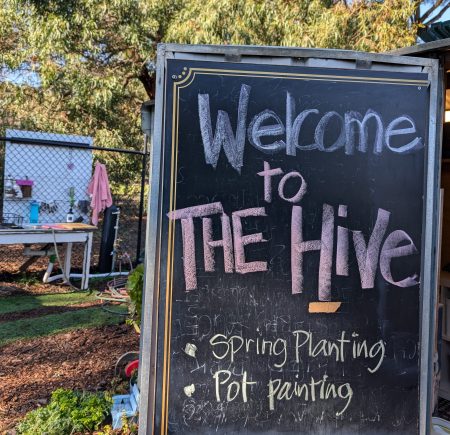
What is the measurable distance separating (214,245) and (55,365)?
2379mm

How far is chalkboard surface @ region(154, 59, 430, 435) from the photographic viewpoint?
2480 millimetres

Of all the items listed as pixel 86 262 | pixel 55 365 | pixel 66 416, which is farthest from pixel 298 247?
pixel 86 262

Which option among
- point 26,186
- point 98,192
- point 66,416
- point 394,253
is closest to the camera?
point 394,253

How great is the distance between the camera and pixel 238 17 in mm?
9164

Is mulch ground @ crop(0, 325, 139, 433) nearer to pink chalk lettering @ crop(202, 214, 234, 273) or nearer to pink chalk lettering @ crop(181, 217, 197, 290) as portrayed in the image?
pink chalk lettering @ crop(181, 217, 197, 290)

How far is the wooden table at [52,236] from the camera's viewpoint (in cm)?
626

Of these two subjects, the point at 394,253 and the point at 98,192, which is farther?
the point at 98,192

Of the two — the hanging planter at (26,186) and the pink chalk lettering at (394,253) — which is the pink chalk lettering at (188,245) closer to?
the pink chalk lettering at (394,253)

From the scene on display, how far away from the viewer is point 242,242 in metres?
2.50

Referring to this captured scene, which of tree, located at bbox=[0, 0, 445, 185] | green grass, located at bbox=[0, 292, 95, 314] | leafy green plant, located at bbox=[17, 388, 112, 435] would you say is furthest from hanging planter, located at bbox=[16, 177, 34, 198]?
leafy green plant, located at bbox=[17, 388, 112, 435]

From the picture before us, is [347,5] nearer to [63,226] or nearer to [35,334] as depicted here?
[63,226]

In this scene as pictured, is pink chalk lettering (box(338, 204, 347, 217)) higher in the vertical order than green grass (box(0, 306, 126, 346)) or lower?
higher

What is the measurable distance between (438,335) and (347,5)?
8470 millimetres

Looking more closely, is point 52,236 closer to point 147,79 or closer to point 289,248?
point 289,248
